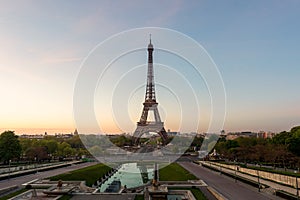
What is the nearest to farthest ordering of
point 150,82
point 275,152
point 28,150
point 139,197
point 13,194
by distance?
1. point 139,197
2. point 13,194
3. point 275,152
4. point 28,150
5. point 150,82

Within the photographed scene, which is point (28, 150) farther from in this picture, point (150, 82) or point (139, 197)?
point (139, 197)

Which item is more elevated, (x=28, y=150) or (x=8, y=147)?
(x=8, y=147)

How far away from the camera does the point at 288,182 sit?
51.6ft

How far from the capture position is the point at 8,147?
31.4 meters

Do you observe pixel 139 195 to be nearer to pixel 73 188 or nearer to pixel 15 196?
pixel 73 188

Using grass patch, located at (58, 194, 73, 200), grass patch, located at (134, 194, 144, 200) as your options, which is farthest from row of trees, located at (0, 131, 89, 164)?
grass patch, located at (134, 194, 144, 200)

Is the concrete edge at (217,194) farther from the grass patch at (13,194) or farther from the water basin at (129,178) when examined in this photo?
the grass patch at (13,194)

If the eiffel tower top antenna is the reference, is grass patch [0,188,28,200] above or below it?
below

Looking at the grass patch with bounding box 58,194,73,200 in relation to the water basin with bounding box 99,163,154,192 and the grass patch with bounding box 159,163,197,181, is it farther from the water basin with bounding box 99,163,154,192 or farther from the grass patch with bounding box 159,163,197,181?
the grass patch with bounding box 159,163,197,181

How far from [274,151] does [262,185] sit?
15673mm

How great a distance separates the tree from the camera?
102 feet

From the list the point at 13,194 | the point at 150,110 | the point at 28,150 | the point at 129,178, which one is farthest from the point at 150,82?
the point at 13,194

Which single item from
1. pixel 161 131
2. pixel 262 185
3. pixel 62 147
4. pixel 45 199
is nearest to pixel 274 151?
pixel 262 185

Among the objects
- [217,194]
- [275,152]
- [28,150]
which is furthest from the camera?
[28,150]
